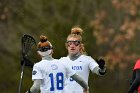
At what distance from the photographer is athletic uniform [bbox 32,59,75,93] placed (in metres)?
14.3

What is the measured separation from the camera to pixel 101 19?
142 ft

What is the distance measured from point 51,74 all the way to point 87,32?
21594mm

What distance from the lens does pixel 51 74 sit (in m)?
14.3

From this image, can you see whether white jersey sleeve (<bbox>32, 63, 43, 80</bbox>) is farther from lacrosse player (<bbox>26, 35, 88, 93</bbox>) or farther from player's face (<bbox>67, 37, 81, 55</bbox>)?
player's face (<bbox>67, 37, 81, 55</bbox>)

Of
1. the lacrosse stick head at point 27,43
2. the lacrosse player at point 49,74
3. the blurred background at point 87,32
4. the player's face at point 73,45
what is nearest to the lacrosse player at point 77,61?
the player's face at point 73,45

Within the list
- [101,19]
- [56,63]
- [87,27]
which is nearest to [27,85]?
[87,27]

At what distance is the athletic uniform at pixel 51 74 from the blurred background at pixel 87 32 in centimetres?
1683

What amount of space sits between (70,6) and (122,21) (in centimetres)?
460

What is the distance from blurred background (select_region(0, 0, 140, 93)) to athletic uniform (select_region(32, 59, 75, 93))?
16825 millimetres

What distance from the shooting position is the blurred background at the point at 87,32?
34.8m

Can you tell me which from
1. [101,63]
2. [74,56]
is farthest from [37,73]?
[74,56]

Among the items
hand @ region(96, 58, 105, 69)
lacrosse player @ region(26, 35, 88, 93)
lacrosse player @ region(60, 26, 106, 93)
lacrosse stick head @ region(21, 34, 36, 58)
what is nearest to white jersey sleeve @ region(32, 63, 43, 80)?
lacrosse player @ region(26, 35, 88, 93)

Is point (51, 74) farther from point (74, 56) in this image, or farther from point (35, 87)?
point (74, 56)

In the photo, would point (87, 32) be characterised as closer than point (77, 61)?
No
